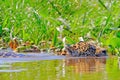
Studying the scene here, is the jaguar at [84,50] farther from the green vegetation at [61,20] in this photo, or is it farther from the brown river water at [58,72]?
the brown river water at [58,72]

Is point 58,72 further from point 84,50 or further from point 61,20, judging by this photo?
point 61,20

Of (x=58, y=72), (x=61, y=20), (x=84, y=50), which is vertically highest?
(x=61, y=20)

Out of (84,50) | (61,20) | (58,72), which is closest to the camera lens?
(58,72)

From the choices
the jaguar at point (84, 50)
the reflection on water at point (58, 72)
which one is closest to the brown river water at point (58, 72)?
the reflection on water at point (58, 72)

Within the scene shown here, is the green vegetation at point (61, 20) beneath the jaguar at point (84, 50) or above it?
above

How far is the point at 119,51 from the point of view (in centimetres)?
443

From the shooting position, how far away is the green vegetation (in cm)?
532

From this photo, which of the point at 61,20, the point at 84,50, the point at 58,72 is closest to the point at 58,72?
the point at 58,72

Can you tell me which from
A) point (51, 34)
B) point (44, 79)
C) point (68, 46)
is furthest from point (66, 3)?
point (44, 79)

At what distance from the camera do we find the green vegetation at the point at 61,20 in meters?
5.32

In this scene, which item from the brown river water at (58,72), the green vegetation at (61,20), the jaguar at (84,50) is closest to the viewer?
the brown river water at (58,72)

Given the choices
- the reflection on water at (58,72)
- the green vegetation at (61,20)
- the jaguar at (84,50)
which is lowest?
the reflection on water at (58,72)

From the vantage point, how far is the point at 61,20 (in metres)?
5.71

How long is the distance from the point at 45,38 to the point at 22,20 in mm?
775
